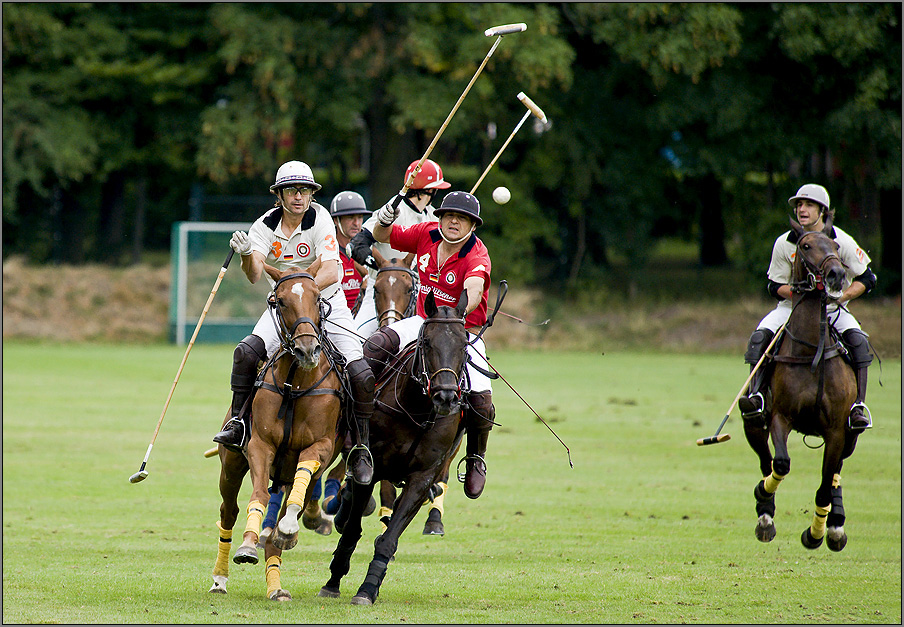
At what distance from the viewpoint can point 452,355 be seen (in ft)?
23.2

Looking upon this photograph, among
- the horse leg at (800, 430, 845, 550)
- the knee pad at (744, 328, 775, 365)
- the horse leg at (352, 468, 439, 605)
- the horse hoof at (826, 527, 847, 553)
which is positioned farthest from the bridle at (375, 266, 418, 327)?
the horse hoof at (826, 527, 847, 553)

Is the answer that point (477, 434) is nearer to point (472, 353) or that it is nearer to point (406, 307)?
point (472, 353)

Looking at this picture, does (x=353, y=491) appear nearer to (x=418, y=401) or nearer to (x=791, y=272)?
(x=418, y=401)

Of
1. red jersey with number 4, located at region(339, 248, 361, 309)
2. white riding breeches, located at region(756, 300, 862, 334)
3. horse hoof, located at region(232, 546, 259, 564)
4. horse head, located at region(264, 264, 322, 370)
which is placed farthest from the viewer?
red jersey with number 4, located at region(339, 248, 361, 309)

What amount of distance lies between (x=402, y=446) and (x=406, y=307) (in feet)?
7.71

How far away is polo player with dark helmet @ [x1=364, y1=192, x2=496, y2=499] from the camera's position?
25.9 ft

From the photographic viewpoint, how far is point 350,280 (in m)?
10.4

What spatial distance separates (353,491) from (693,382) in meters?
15.6

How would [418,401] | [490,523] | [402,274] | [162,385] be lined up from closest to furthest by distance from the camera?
[418,401], [402,274], [490,523], [162,385]

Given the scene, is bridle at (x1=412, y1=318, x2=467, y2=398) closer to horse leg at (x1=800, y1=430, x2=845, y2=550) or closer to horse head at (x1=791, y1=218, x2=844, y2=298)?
horse head at (x1=791, y1=218, x2=844, y2=298)

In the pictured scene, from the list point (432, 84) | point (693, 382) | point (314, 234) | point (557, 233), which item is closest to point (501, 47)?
point (432, 84)

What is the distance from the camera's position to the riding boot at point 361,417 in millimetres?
7395

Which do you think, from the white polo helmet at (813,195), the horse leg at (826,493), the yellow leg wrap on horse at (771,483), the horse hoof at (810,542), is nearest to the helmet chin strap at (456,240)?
the white polo helmet at (813,195)

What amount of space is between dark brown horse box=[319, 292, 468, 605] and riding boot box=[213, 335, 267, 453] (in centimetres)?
84
